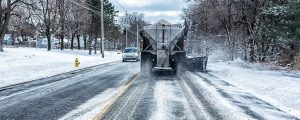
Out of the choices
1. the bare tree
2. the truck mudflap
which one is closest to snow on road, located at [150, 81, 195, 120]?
the truck mudflap

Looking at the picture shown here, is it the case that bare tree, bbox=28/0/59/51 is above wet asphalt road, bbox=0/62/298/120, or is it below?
above

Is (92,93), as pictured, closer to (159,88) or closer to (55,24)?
(159,88)

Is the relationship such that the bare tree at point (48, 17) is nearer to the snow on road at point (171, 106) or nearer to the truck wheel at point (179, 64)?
the truck wheel at point (179, 64)

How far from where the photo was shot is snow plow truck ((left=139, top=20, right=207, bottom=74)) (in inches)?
878

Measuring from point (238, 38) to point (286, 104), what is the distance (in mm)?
34456

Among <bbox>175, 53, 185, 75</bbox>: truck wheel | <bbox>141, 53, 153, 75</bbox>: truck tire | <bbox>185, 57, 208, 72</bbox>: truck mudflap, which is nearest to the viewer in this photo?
<bbox>141, 53, 153, 75</bbox>: truck tire

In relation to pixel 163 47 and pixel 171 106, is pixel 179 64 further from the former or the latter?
pixel 171 106

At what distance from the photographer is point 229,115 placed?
923 centimetres

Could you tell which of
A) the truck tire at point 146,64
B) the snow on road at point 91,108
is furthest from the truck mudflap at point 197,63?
the snow on road at point 91,108

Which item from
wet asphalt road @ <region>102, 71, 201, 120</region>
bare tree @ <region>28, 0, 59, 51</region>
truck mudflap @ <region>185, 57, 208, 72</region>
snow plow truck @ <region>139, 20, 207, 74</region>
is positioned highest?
bare tree @ <region>28, 0, 59, 51</region>

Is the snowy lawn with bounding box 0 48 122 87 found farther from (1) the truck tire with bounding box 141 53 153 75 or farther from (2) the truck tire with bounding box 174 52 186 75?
(2) the truck tire with bounding box 174 52 186 75

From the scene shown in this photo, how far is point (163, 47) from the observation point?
22.3m

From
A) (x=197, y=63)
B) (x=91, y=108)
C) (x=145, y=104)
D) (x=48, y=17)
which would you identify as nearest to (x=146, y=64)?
(x=197, y=63)

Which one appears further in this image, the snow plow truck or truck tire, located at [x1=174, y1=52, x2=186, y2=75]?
truck tire, located at [x1=174, y1=52, x2=186, y2=75]
